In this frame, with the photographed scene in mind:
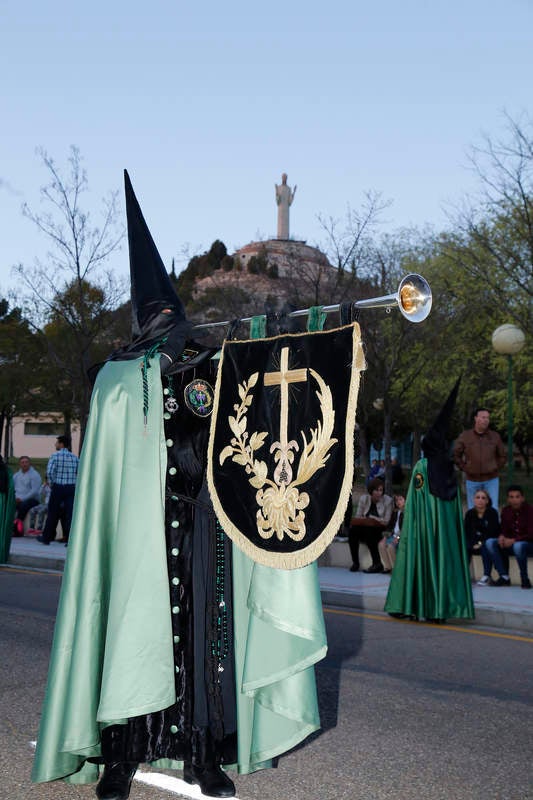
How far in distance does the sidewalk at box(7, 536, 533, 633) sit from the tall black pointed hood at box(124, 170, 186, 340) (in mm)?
3545

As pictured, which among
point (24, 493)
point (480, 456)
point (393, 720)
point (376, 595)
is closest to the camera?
point (393, 720)

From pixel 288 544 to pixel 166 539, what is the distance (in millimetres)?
600

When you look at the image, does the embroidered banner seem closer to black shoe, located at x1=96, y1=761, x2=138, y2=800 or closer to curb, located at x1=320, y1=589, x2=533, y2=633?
black shoe, located at x1=96, y1=761, x2=138, y2=800

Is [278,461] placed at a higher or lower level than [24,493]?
lower

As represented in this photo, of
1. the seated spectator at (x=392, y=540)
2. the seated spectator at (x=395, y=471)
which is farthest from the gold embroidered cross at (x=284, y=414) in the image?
the seated spectator at (x=395, y=471)

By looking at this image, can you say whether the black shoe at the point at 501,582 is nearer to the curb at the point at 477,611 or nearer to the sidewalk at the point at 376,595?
the sidewalk at the point at 376,595

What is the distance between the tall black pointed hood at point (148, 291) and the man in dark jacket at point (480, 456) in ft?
29.7

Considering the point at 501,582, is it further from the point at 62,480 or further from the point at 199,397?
the point at 199,397

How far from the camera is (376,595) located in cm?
1094

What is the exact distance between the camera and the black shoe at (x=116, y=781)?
407 cm

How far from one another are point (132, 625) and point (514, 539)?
8.37 meters

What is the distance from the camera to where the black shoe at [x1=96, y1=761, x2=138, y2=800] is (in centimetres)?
407

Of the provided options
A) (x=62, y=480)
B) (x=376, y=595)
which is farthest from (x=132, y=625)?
(x=62, y=480)

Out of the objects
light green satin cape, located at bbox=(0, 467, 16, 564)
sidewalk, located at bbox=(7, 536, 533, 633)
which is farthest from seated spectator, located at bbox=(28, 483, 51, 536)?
light green satin cape, located at bbox=(0, 467, 16, 564)
